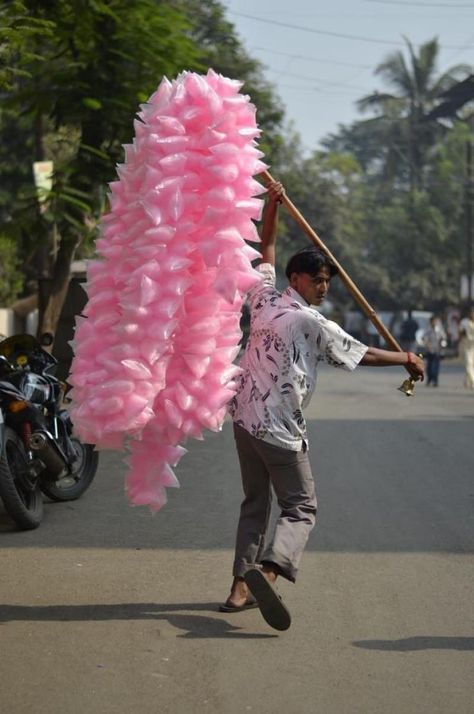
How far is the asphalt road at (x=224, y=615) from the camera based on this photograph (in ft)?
17.0

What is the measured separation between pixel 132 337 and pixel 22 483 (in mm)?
3507

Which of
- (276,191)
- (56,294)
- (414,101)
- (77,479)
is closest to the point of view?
(276,191)

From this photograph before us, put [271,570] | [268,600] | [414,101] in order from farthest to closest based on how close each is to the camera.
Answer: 1. [414,101]
2. [271,570]
3. [268,600]

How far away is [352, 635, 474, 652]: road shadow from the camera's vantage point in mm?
5922

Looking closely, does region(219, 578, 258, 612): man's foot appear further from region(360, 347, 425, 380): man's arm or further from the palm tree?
the palm tree

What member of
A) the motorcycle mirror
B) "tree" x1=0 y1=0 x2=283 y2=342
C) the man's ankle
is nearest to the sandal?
the man's ankle

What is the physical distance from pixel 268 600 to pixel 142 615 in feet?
2.81

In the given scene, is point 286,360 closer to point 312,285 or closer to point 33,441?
point 312,285

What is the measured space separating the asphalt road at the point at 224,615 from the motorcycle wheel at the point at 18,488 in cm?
13

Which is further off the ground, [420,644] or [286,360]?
[286,360]

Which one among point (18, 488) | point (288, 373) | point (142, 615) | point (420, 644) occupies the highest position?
point (288, 373)

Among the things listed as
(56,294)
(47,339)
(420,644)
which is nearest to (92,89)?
(56,294)

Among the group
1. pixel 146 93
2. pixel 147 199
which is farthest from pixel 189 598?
pixel 146 93

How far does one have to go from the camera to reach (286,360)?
6.29m
